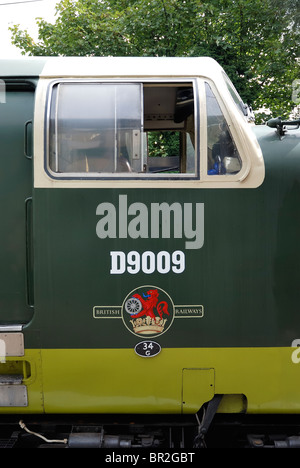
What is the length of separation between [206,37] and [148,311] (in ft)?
32.1

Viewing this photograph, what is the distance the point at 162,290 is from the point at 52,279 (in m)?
0.75

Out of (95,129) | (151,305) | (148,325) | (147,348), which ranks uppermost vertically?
(95,129)

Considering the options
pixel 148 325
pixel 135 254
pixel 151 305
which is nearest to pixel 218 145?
pixel 135 254

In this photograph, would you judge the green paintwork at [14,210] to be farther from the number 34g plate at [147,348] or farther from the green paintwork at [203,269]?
the number 34g plate at [147,348]

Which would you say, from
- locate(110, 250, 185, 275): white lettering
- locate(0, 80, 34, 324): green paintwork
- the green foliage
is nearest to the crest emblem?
locate(110, 250, 185, 275): white lettering

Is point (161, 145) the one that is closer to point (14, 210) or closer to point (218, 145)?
point (218, 145)

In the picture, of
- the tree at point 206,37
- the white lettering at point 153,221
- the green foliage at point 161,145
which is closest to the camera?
the white lettering at point 153,221

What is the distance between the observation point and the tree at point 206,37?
34.5 ft

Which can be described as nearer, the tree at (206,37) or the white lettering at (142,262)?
the white lettering at (142,262)

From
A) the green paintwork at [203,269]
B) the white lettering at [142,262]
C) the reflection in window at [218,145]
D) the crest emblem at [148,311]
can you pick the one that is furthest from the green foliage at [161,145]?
the crest emblem at [148,311]

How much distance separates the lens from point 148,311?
293 cm

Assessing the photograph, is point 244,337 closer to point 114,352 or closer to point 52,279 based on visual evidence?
point 114,352
